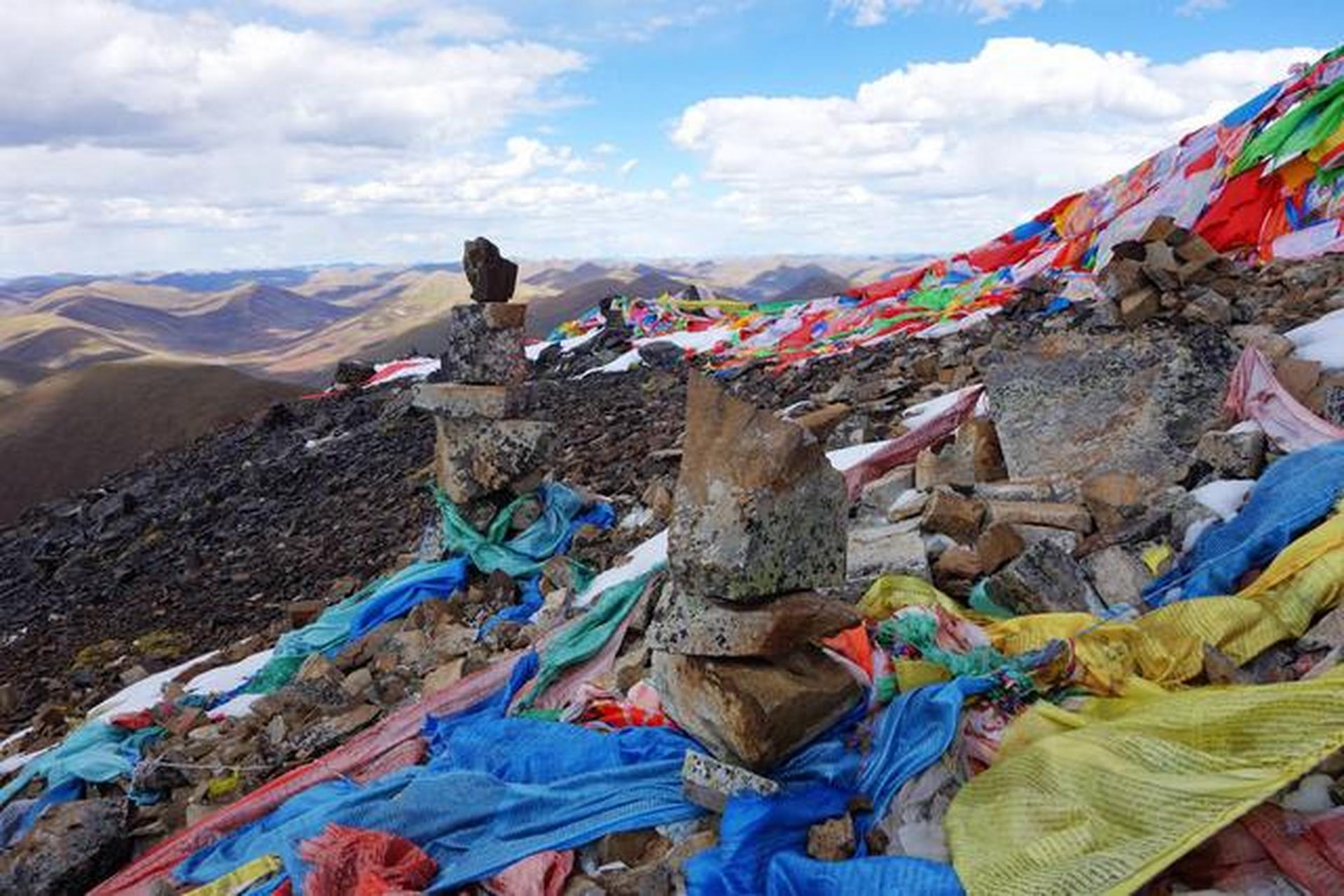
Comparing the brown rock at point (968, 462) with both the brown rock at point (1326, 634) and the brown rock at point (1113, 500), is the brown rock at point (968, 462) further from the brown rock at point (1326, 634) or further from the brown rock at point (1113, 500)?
the brown rock at point (1326, 634)

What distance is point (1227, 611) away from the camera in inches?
118

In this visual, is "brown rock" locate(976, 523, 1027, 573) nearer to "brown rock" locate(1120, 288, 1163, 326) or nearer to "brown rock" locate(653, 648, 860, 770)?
"brown rock" locate(653, 648, 860, 770)

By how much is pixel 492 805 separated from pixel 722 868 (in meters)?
0.93

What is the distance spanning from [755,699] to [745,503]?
0.55 metres

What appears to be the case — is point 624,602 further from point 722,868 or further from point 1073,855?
→ point 1073,855

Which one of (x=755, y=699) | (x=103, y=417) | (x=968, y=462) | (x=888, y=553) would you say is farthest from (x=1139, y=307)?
(x=103, y=417)

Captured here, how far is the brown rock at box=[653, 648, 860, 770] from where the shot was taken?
2.67 m

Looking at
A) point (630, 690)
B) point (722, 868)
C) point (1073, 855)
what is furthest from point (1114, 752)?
point (630, 690)

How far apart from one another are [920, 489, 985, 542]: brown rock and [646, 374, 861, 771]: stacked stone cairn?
160cm

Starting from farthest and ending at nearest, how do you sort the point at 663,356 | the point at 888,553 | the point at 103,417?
the point at 103,417 < the point at 663,356 < the point at 888,553

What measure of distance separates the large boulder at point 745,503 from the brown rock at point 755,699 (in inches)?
9.1

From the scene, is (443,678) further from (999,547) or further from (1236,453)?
(1236,453)

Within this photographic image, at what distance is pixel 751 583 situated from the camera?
2695 millimetres

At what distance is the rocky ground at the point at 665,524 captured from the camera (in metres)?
3.96
